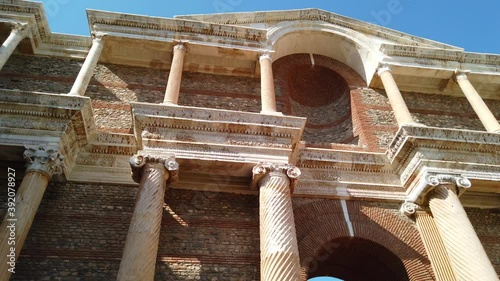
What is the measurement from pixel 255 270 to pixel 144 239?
237 centimetres

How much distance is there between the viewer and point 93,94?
1059 cm

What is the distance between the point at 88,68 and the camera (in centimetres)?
959

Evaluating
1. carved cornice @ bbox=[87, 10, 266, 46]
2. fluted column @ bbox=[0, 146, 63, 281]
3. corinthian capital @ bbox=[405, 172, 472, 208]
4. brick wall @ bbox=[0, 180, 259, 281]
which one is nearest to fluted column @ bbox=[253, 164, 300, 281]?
brick wall @ bbox=[0, 180, 259, 281]

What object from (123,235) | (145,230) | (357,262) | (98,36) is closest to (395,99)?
(357,262)

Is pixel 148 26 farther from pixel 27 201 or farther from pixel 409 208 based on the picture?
pixel 409 208

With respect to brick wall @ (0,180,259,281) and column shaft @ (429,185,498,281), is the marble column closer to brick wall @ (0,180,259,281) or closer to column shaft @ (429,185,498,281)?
brick wall @ (0,180,259,281)

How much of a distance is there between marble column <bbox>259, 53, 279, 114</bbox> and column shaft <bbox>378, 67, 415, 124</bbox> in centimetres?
313

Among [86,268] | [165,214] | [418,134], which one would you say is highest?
[418,134]

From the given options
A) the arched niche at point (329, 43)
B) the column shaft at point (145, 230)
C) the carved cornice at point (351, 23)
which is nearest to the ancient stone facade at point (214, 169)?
the column shaft at point (145, 230)

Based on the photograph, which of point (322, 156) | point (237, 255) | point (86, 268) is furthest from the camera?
point (322, 156)

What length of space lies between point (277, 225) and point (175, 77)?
190 inches

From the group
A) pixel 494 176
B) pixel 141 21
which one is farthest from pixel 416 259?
pixel 141 21

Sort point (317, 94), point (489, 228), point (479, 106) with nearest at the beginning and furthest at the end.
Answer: point (489, 228) → point (479, 106) → point (317, 94)

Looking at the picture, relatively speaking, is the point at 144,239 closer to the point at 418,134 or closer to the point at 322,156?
the point at 322,156
